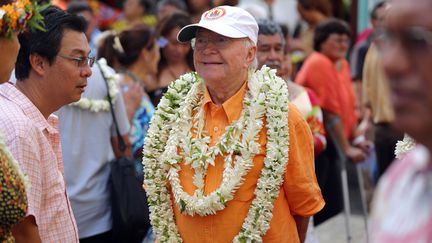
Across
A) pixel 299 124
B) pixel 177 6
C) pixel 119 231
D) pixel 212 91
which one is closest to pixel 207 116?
pixel 212 91

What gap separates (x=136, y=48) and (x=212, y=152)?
11.2 feet

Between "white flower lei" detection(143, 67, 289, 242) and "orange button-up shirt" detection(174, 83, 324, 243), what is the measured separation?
44mm

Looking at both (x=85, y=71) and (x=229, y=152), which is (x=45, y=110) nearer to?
(x=85, y=71)

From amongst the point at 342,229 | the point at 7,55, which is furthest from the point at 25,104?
the point at 342,229

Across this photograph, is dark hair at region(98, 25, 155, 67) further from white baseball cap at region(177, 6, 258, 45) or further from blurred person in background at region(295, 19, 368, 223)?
white baseball cap at region(177, 6, 258, 45)

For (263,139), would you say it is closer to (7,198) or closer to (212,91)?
(212,91)

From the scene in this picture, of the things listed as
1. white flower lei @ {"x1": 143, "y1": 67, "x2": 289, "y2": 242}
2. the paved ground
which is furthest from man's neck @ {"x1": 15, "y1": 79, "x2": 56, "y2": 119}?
the paved ground

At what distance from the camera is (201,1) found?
12594mm

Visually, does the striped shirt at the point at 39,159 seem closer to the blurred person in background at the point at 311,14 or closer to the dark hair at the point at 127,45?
the dark hair at the point at 127,45

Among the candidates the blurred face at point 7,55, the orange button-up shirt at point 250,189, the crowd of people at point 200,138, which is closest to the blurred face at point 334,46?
the crowd of people at point 200,138

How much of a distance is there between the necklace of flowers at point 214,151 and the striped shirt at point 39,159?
581 mm

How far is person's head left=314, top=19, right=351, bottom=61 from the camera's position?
9.45 m

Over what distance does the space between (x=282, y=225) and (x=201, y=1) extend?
26.8 feet

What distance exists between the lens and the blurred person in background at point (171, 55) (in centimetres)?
845
